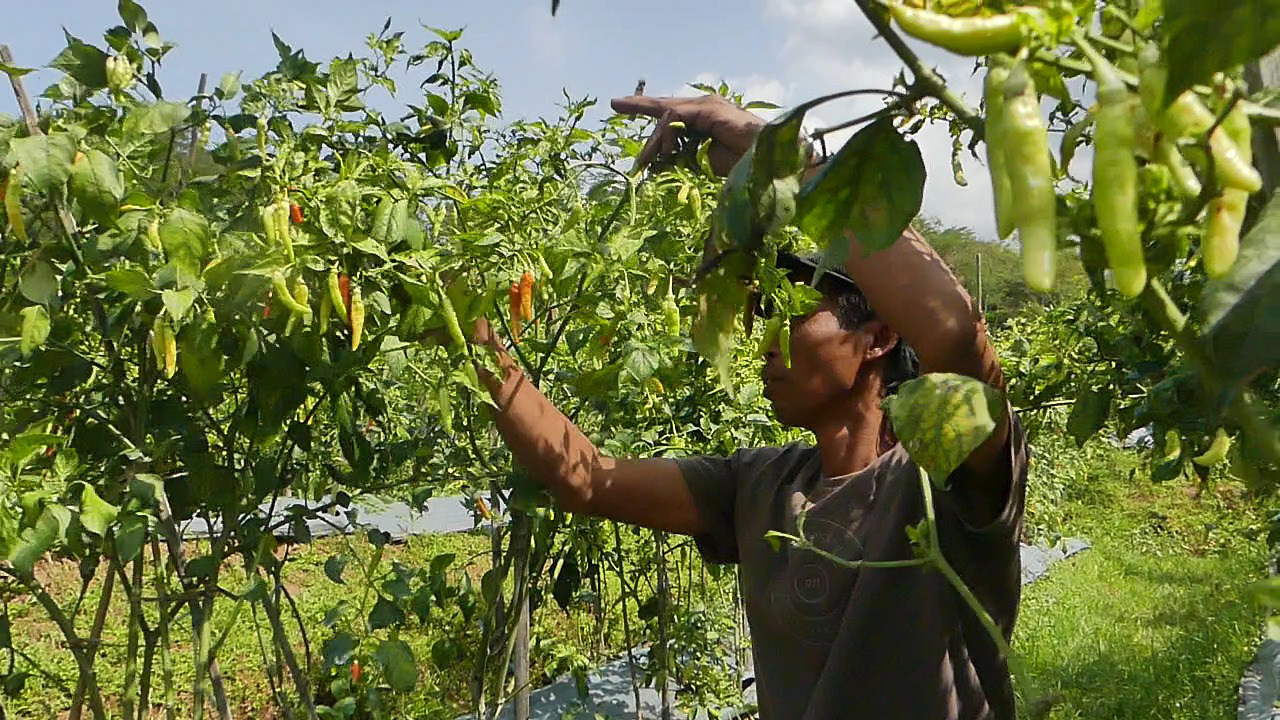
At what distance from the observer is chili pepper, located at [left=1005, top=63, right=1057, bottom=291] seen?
0.37 metres

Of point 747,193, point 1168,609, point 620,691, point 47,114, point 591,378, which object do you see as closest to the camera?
point 747,193

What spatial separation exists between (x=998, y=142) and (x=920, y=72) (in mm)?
85

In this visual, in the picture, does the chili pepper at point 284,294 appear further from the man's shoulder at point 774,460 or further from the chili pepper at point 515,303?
the man's shoulder at point 774,460

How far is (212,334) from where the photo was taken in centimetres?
122

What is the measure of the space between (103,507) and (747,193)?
0.93 meters

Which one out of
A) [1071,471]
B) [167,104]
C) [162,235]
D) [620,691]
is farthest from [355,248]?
[1071,471]

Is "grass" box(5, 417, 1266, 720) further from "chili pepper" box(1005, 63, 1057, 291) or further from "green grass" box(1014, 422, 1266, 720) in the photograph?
"chili pepper" box(1005, 63, 1057, 291)

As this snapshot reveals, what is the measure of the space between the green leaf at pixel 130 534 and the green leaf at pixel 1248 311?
123cm

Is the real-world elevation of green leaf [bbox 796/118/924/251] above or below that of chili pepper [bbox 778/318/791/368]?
below

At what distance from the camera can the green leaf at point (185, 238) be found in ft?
3.67

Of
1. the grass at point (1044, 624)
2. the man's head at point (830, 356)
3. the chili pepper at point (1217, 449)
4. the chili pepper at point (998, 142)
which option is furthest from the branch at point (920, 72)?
the grass at point (1044, 624)

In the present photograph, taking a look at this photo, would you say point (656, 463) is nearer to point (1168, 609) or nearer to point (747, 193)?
point (747, 193)

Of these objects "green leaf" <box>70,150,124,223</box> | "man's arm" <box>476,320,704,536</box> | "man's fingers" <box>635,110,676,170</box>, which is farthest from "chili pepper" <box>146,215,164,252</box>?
"man's fingers" <box>635,110,676,170</box>

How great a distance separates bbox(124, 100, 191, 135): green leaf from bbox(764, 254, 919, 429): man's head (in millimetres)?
829
